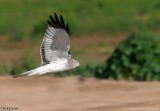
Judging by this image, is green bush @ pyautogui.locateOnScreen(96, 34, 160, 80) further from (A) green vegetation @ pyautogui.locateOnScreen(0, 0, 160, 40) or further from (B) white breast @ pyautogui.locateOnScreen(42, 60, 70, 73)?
(A) green vegetation @ pyautogui.locateOnScreen(0, 0, 160, 40)

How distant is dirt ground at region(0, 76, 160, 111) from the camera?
10984 mm

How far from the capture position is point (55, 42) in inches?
382

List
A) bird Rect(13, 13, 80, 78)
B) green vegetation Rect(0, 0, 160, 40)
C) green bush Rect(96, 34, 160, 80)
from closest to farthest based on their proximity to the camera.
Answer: bird Rect(13, 13, 80, 78), green bush Rect(96, 34, 160, 80), green vegetation Rect(0, 0, 160, 40)

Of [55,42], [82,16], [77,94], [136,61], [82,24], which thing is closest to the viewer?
[55,42]

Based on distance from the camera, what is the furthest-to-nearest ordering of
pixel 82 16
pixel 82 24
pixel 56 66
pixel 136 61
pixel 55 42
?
pixel 82 16 → pixel 82 24 → pixel 136 61 → pixel 55 42 → pixel 56 66

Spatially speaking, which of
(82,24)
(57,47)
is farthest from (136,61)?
(82,24)

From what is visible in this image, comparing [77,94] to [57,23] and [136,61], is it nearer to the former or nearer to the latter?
[136,61]

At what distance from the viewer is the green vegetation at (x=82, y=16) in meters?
24.4

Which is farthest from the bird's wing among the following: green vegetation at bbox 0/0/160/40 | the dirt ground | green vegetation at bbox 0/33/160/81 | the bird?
green vegetation at bbox 0/0/160/40

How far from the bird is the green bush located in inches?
137

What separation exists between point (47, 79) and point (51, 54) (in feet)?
10.8

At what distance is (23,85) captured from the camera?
1302 cm

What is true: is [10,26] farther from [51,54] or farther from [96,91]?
[51,54]

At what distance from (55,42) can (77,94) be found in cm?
264
